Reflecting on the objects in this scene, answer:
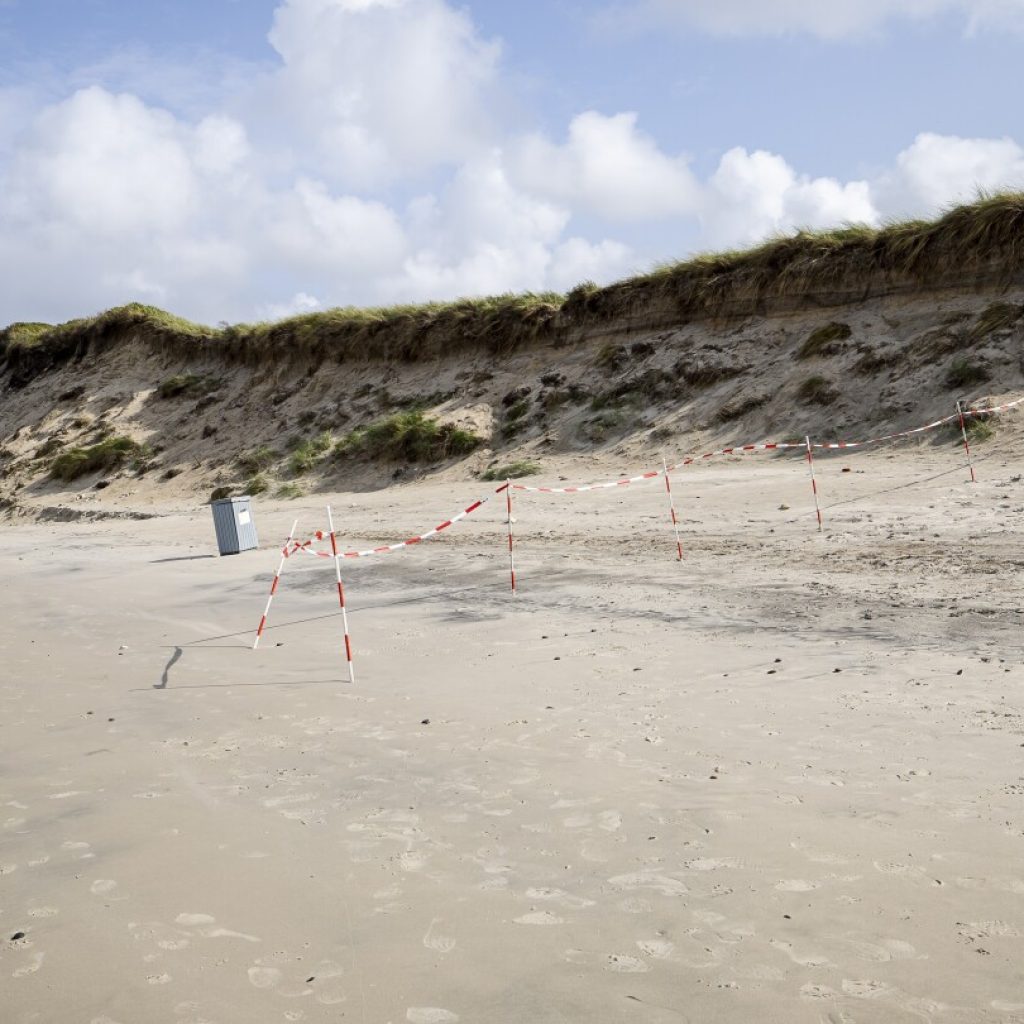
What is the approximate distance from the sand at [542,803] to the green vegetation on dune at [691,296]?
1183 centimetres

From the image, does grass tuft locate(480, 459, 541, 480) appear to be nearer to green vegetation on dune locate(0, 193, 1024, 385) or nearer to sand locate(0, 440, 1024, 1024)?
green vegetation on dune locate(0, 193, 1024, 385)

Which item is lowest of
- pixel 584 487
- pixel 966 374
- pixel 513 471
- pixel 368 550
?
pixel 368 550

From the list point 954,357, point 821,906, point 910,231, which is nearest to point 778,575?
point 821,906

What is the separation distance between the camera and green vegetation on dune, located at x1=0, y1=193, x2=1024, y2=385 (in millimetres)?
20078

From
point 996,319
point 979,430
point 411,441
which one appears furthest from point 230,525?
point 996,319

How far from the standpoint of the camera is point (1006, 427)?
52.6 feet

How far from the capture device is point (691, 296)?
23.7 m

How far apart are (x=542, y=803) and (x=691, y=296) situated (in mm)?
20152

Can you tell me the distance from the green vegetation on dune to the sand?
11830 millimetres

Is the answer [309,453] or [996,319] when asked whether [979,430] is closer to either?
[996,319]

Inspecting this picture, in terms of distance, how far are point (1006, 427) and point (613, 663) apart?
11213 millimetres

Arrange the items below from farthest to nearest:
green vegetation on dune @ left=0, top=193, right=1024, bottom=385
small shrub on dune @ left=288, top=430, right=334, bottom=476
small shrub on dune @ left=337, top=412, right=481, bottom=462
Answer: small shrub on dune @ left=288, top=430, right=334, bottom=476 < small shrub on dune @ left=337, top=412, right=481, bottom=462 < green vegetation on dune @ left=0, top=193, right=1024, bottom=385

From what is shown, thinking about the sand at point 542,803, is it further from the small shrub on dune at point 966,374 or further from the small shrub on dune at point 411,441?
the small shrub on dune at point 411,441

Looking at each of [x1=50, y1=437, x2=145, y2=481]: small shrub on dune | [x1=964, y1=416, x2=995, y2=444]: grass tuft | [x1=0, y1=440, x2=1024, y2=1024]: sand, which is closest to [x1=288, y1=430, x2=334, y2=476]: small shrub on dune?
[x1=50, y1=437, x2=145, y2=481]: small shrub on dune
